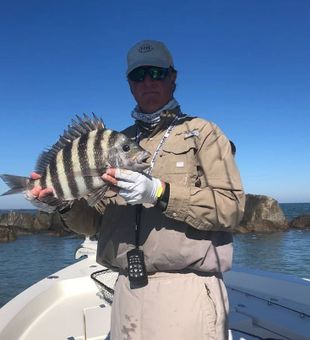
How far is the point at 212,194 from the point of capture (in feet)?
7.88

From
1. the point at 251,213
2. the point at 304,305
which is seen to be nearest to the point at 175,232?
the point at 304,305

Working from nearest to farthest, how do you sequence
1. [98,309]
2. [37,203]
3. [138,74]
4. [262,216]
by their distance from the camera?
1. [37,203]
2. [138,74]
3. [98,309]
4. [262,216]

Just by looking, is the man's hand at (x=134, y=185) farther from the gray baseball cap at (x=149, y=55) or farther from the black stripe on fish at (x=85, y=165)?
the gray baseball cap at (x=149, y=55)

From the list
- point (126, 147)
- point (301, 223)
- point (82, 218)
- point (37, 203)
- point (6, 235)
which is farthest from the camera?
point (301, 223)

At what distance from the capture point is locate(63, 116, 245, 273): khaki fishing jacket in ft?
7.80

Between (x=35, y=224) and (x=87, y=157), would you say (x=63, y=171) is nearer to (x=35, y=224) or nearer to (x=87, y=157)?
(x=87, y=157)

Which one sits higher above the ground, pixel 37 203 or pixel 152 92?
pixel 152 92

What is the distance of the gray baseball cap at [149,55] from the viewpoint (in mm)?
2775

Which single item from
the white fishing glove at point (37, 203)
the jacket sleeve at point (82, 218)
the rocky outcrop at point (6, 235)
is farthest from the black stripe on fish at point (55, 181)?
the rocky outcrop at point (6, 235)

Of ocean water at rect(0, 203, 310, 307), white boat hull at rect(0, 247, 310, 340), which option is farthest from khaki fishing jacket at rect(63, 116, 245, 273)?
ocean water at rect(0, 203, 310, 307)

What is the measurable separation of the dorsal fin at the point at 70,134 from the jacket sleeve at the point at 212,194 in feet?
2.31

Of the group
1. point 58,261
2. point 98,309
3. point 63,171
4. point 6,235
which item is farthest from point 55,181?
point 6,235

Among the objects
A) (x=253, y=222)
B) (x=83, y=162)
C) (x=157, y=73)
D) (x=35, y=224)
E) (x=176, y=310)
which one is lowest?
(x=176, y=310)

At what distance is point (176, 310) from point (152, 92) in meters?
1.38
